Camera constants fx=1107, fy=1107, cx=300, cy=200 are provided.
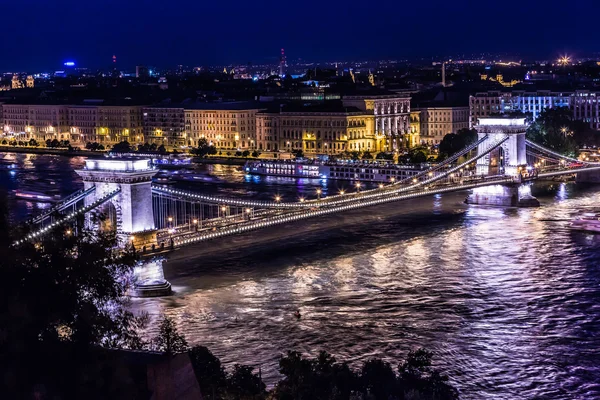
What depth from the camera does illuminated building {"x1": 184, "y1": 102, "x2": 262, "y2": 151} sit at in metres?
36.4

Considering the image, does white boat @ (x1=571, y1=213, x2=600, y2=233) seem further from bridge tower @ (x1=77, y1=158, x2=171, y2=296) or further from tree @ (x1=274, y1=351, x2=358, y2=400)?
tree @ (x1=274, y1=351, x2=358, y2=400)

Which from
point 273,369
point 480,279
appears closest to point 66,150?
point 480,279

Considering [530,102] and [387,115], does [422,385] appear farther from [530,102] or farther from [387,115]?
[530,102]

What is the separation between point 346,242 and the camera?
15859 mm

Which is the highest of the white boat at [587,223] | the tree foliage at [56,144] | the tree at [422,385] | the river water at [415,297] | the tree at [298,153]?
the tree foliage at [56,144]

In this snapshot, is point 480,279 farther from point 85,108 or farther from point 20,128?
point 20,128

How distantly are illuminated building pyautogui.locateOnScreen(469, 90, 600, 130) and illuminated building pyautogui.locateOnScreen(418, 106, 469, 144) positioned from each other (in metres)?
0.39

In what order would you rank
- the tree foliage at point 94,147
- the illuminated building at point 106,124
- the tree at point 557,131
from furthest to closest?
the illuminated building at point 106,124 < the tree foliage at point 94,147 < the tree at point 557,131

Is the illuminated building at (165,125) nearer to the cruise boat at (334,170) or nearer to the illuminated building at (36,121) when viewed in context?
the illuminated building at (36,121)

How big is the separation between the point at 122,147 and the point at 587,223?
75.3 ft

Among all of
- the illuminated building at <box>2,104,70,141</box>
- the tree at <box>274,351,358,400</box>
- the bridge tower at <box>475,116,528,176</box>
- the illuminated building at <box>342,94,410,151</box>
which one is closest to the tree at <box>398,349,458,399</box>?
the tree at <box>274,351,358,400</box>

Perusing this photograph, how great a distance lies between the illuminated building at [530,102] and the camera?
34281mm

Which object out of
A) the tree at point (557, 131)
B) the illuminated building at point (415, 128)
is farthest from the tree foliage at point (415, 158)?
the illuminated building at point (415, 128)

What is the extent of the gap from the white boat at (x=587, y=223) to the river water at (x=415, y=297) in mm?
288
